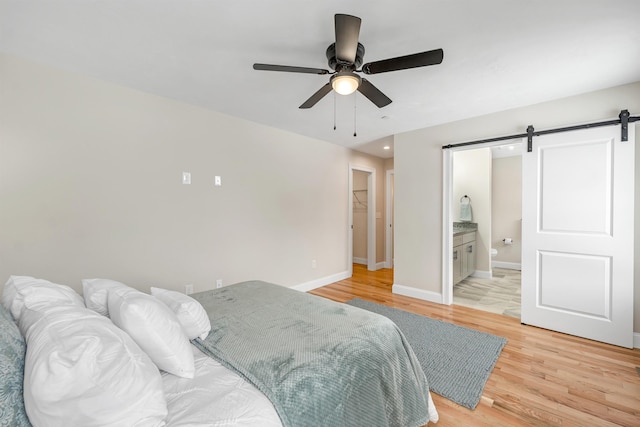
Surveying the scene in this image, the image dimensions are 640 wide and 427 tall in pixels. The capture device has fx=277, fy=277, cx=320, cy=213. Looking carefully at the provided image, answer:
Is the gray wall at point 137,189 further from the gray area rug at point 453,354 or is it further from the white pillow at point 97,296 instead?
the gray area rug at point 453,354

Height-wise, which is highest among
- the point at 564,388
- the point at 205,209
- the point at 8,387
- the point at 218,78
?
Answer: the point at 218,78

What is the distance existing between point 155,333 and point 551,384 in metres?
2.63

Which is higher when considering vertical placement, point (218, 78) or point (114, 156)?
point (218, 78)

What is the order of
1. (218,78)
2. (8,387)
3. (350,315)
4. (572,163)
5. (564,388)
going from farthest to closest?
(572,163)
(218,78)
(564,388)
(350,315)
(8,387)

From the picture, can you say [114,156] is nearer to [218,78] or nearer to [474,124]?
[218,78]

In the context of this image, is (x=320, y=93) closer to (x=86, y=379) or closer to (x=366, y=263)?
(x=86, y=379)

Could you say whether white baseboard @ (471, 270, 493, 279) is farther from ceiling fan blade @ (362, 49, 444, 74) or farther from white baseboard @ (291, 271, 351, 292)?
ceiling fan blade @ (362, 49, 444, 74)

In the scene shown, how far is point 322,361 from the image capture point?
1184 mm

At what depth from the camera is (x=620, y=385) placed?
79.0 inches

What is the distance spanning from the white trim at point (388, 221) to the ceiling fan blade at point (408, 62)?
4374 millimetres

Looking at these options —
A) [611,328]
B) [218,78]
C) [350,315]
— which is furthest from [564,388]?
[218,78]

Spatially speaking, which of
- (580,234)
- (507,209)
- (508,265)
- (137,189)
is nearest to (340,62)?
(137,189)

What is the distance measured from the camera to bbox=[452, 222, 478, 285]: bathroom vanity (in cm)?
430

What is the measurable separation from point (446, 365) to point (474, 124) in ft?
9.06
